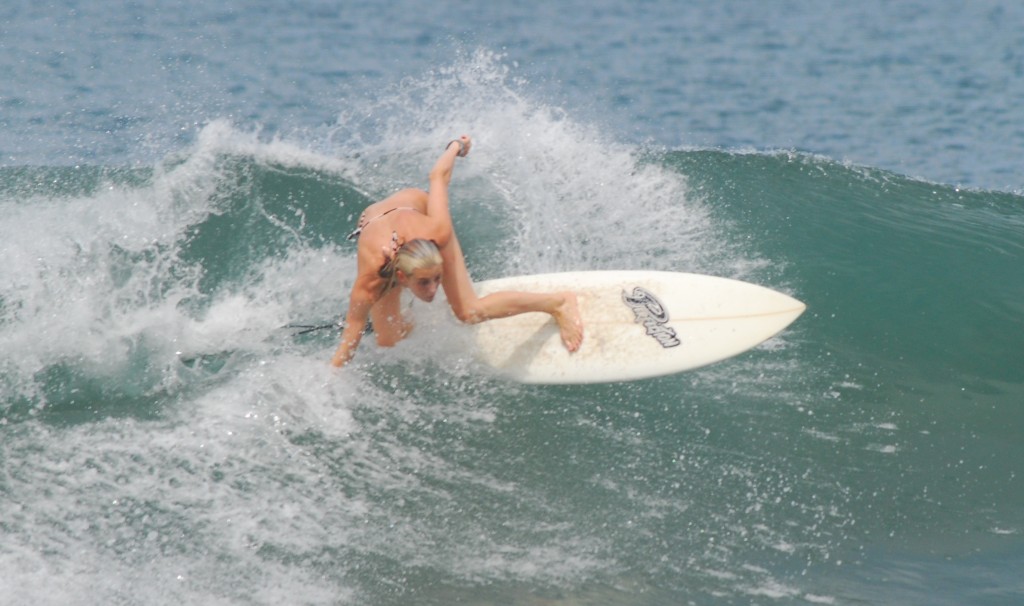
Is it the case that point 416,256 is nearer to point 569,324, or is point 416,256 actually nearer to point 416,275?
point 416,275

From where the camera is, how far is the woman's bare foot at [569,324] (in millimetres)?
6492

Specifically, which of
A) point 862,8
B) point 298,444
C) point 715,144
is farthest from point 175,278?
point 862,8

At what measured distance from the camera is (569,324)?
21.3 ft

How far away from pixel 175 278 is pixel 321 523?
279cm

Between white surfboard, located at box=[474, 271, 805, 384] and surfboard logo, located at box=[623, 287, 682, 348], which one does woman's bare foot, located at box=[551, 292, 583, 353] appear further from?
surfboard logo, located at box=[623, 287, 682, 348]

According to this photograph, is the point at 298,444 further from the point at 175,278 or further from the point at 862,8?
the point at 862,8

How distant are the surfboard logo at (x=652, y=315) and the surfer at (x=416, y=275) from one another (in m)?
0.36

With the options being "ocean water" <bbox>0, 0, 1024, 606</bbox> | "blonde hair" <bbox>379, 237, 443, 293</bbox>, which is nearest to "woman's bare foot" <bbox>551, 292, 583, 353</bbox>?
"ocean water" <bbox>0, 0, 1024, 606</bbox>

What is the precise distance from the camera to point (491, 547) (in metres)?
5.28

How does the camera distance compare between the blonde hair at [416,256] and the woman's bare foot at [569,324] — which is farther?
the woman's bare foot at [569,324]

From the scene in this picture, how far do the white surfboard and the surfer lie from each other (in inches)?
5.9

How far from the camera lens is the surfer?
548cm

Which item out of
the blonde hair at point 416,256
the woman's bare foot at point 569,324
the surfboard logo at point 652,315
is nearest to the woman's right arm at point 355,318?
the blonde hair at point 416,256

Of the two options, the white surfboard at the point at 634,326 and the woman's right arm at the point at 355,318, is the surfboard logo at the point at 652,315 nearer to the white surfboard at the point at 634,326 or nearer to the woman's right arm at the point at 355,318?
the white surfboard at the point at 634,326
